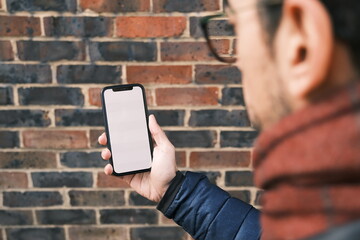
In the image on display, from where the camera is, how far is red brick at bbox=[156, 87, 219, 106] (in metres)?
1.22

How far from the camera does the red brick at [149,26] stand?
1151 mm

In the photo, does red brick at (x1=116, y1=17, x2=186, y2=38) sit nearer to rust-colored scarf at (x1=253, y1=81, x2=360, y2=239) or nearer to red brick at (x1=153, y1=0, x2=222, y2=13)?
red brick at (x1=153, y1=0, x2=222, y2=13)

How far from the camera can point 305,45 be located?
0.47m

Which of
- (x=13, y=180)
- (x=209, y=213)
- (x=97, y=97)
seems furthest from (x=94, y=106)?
(x=209, y=213)

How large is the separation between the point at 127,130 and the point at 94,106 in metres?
0.23

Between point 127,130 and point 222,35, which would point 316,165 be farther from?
point 222,35

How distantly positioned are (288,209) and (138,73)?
0.80 meters

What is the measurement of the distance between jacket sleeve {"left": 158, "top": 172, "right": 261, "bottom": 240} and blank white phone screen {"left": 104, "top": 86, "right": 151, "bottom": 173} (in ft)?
0.51

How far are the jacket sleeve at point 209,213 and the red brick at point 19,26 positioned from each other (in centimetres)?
67

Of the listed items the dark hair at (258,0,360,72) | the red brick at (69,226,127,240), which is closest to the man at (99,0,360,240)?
the dark hair at (258,0,360,72)

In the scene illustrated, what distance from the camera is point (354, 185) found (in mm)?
453

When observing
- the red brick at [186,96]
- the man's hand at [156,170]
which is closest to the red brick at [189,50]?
the red brick at [186,96]

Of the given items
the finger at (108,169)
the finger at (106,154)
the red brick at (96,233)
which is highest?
the finger at (106,154)

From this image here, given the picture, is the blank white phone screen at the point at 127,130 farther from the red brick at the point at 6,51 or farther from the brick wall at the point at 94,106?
the red brick at the point at 6,51
